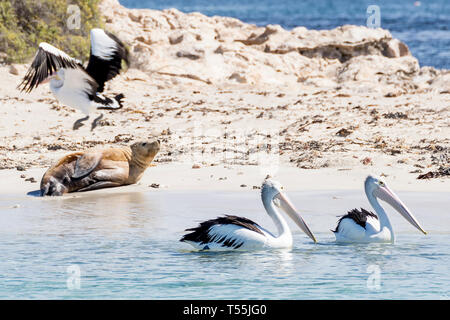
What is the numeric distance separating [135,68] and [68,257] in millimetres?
12008

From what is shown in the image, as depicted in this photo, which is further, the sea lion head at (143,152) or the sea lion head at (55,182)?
the sea lion head at (143,152)

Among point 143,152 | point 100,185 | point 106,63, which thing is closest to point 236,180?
point 143,152

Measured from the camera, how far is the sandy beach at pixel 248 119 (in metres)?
11.2

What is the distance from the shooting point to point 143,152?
11047 millimetres

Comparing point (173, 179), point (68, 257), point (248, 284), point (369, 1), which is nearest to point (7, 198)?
point (173, 179)

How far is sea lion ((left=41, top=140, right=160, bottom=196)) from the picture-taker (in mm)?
10625

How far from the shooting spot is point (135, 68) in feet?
61.6

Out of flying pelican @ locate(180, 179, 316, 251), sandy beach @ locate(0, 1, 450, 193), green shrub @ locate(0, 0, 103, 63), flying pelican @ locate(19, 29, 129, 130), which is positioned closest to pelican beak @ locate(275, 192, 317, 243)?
flying pelican @ locate(180, 179, 316, 251)

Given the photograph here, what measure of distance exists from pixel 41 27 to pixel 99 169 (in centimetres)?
866

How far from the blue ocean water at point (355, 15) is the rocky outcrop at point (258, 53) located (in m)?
6.67

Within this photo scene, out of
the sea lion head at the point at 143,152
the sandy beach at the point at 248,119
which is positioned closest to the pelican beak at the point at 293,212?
the sandy beach at the point at 248,119

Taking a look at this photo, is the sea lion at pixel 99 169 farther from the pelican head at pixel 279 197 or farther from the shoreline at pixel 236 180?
the pelican head at pixel 279 197

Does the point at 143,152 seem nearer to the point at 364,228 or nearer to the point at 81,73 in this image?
the point at 81,73

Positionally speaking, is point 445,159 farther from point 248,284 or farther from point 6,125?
point 6,125
